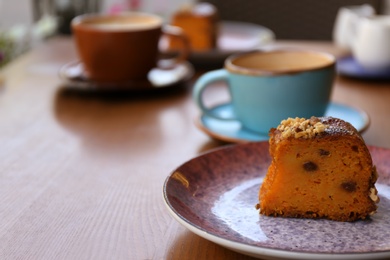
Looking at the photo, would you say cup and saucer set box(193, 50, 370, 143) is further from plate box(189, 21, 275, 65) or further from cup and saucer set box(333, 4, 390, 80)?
plate box(189, 21, 275, 65)

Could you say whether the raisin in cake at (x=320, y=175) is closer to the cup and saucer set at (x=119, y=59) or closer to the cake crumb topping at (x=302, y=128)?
the cake crumb topping at (x=302, y=128)

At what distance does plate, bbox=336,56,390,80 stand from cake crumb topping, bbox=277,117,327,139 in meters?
0.68

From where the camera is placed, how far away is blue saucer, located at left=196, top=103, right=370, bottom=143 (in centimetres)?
104

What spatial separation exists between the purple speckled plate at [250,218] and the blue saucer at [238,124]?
0.41ft

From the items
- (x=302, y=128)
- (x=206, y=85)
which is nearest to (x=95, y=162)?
(x=206, y=85)

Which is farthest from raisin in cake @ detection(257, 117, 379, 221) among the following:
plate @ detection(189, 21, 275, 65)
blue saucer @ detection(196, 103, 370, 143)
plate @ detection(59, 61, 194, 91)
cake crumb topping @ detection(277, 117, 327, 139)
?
plate @ detection(189, 21, 275, 65)

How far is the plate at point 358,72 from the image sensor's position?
141cm

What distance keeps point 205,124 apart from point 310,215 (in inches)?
15.1

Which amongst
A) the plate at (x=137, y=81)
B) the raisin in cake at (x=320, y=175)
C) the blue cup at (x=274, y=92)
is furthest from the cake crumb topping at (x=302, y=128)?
the plate at (x=137, y=81)

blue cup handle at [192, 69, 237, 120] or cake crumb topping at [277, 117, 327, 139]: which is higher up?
cake crumb topping at [277, 117, 327, 139]

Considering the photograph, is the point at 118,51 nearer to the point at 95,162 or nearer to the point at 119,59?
the point at 119,59

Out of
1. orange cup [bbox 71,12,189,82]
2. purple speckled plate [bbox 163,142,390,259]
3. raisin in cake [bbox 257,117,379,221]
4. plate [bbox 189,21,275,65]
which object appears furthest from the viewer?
plate [bbox 189,21,275,65]

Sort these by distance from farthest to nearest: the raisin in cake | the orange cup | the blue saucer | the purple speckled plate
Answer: the orange cup → the blue saucer → the raisin in cake → the purple speckled plate

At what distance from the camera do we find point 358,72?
4.70 ft
